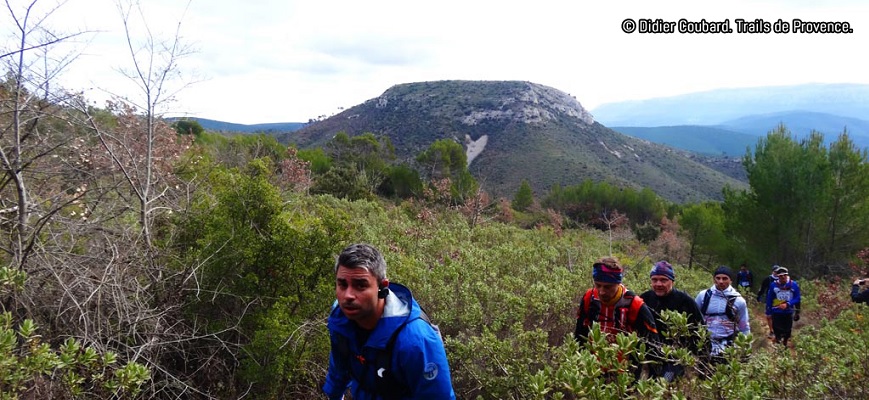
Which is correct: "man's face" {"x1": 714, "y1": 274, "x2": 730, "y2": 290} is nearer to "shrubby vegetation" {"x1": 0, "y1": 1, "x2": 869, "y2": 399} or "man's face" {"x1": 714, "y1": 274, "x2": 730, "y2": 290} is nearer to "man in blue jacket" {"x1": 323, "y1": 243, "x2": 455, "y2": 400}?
"shrubby vegetation" {"x1": 0, "y1": 1, "x2": 869, "y2": 399}

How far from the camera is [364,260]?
1.87m

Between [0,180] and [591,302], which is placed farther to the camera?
[0,180]

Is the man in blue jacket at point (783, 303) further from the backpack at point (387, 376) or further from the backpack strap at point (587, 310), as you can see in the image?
the backpack at point (387, 376)

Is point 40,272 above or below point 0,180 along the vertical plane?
below

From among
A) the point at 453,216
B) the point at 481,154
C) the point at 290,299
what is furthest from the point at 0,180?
the point at 481,154

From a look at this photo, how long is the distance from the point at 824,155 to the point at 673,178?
41174 millimetres

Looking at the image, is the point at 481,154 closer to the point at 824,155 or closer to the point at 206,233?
the point at 824,155

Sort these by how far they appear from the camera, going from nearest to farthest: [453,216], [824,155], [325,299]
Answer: [325,299] → [453,216] → [824,155]

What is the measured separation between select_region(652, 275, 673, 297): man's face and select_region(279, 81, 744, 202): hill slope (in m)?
33.5

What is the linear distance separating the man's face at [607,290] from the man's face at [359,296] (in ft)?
5.54

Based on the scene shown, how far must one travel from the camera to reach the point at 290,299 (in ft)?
11.8

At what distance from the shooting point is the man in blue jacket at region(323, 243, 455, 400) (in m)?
1.77

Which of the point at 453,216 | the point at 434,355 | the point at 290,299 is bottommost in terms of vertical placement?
the point at 453,216

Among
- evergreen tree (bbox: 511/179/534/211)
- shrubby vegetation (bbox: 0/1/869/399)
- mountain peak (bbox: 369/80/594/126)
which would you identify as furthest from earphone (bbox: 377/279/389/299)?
mountain peak (bbox: 369/80/594/126)
